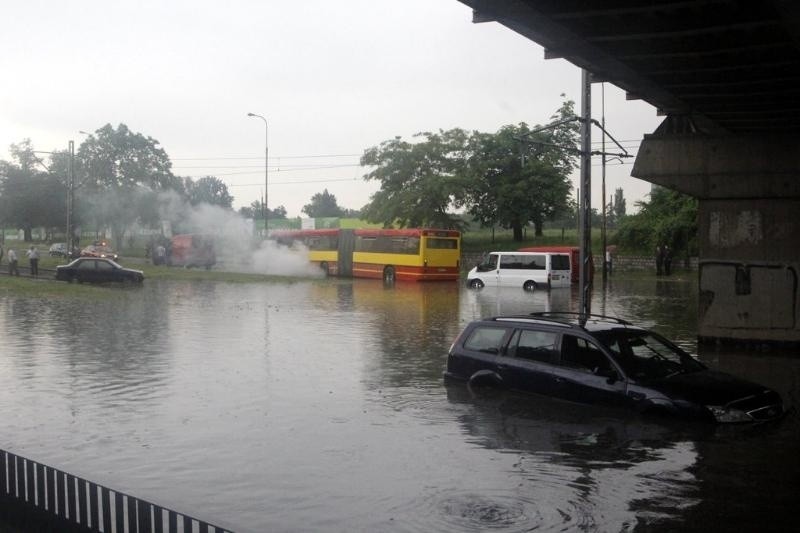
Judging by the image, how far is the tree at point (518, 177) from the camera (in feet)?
245

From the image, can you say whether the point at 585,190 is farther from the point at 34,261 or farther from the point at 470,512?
the point at 34,261

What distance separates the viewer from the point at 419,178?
75312mm

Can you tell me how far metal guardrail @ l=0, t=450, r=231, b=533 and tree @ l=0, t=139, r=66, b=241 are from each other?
81.9 m

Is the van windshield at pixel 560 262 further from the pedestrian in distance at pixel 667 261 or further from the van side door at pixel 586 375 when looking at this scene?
the van side door at pixel 586 375

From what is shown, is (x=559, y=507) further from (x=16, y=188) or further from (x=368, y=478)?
(x=16, y=188)

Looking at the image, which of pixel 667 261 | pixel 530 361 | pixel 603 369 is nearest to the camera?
pixel 603 369

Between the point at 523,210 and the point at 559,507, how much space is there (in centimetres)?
6891

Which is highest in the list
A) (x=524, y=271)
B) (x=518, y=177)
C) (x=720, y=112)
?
(x=518, y=177)

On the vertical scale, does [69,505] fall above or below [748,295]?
below

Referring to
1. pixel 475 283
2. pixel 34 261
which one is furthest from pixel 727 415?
pixel 34 261

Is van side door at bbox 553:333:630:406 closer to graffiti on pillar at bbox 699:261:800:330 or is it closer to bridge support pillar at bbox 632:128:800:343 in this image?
bridge support pillar at bbox 632:128:800:343

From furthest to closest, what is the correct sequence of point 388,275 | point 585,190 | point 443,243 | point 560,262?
point 388,275, point 443,243, point 560,262, point 585,190

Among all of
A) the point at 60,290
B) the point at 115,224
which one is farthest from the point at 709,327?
the point at 115,224

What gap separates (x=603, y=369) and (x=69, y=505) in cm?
741
